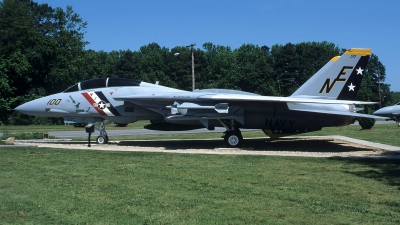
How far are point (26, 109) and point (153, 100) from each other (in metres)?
5.49

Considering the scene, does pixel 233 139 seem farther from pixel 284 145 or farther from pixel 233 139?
pixel 284 145

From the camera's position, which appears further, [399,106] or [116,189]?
[399,106]

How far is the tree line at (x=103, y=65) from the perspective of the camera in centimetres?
4847

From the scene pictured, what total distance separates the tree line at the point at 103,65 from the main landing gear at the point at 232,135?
17.0 metres

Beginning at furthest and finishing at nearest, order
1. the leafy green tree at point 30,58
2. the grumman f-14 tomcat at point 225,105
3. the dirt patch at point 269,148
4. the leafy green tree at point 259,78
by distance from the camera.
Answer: the leafy green tree at point 259,78
the leafy green tree at point 30,58
the grumman f-14 tomcat at point 225,105
the dirt patch at point 269,148

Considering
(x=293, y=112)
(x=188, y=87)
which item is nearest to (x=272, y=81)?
(x=188, y=87)

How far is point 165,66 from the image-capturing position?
249 ft

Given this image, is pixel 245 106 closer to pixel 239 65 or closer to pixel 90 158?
pixel 90 158

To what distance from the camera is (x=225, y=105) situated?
16.0 meters

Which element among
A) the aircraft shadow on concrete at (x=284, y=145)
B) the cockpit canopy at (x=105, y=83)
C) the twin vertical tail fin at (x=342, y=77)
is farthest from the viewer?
the cockpit canopy at (x=105, y=83)

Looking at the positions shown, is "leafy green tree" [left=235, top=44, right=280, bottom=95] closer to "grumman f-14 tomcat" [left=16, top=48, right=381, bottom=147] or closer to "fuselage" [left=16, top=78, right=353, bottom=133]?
"grumman f-14 tomcat" [left=16, top=48, right=381, bottom=147]

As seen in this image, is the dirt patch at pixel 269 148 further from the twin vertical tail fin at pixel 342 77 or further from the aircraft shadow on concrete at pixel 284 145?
the twin vertical tail fin at pixel 342 77

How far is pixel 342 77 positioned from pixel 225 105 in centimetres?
489

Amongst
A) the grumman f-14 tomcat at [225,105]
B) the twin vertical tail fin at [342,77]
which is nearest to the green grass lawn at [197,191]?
the grumman f-14 tomcat at [225,105]
